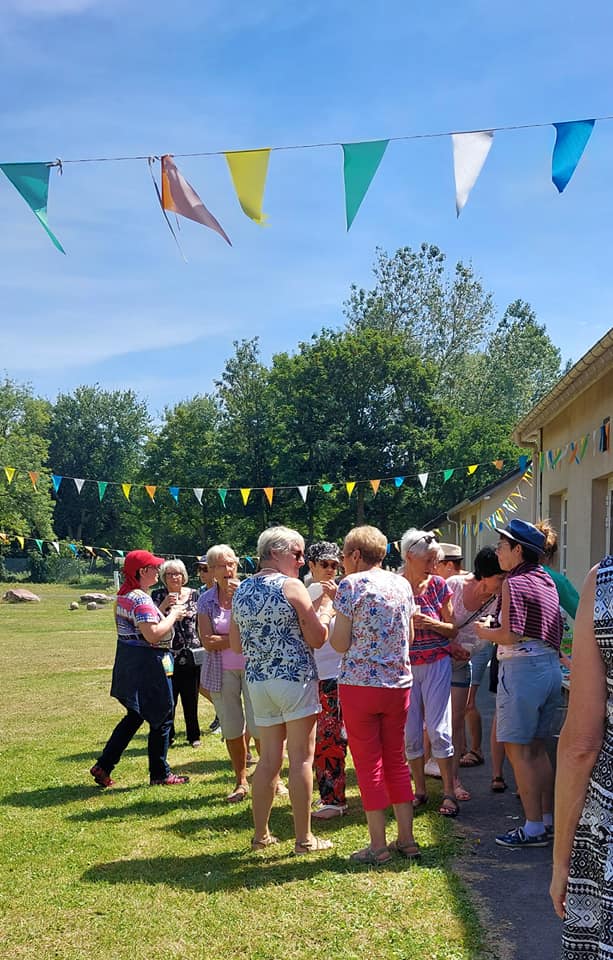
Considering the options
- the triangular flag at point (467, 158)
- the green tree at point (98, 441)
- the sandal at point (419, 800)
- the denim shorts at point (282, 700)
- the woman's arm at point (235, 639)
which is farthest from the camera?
the green tree at point (98, 441)

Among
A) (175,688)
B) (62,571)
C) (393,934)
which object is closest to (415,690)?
(393,934)

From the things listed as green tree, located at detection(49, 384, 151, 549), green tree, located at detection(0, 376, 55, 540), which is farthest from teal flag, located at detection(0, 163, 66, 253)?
green tree, located at detection(49, 384, 151, 549)

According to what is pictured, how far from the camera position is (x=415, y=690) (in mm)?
5418

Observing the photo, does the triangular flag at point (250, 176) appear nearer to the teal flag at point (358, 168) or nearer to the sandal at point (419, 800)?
the teal flag at point (358, 168)

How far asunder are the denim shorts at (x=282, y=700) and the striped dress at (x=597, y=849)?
2.93 m

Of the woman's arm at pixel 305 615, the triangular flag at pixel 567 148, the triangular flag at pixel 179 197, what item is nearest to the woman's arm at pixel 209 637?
the woman's arm at pixel 305 615

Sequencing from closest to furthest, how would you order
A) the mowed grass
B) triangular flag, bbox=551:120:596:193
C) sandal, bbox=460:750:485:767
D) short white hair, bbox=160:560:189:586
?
the mowed grass
triangular flag, bbox=551:120:596:193
sandal, bbox=460:750:485:767
short white hair, bbox=160:560:189:586

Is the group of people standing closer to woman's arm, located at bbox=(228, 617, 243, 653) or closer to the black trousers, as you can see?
woman's arm, located at bbox=(228, 617, 243, 653)

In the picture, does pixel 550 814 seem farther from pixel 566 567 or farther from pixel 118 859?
pixel 566 567

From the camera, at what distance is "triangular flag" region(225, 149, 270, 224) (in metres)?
6.24

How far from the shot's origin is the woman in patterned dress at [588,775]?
174 cm

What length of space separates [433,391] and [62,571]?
2430 centimetres

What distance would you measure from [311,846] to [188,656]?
10.3 feet

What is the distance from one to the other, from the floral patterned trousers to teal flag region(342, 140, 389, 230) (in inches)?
135
